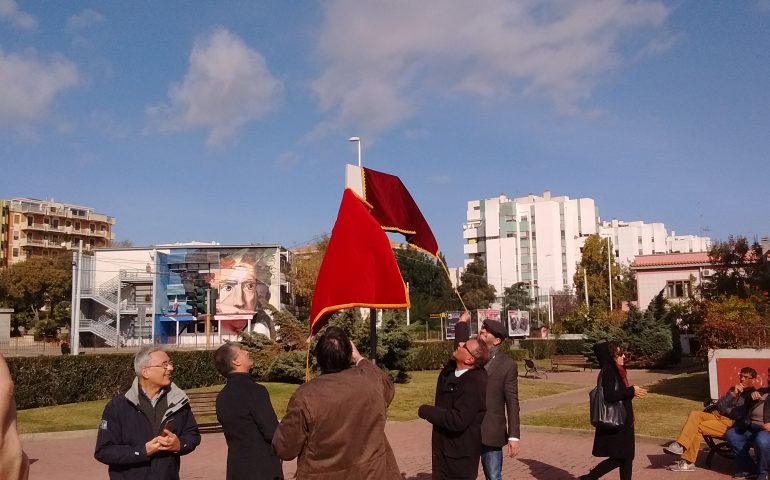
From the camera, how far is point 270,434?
474cm

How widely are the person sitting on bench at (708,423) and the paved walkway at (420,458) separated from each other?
0.23 meters

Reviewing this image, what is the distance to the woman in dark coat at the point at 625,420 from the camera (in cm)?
715

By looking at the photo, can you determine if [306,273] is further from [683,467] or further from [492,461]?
[492,461]

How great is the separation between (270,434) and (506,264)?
10492 cm

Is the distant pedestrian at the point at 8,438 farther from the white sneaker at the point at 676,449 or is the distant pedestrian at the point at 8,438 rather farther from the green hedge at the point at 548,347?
the green hedge at the point at 548,347

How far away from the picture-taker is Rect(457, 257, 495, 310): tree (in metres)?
84.6

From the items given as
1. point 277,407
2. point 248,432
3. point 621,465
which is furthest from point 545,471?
point 277,407

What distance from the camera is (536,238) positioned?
350 feet

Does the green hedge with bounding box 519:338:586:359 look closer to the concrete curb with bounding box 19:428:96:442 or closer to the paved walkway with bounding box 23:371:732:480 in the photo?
the paved walkway with bounding box 23:371:732:480

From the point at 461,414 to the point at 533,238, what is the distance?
10434cm

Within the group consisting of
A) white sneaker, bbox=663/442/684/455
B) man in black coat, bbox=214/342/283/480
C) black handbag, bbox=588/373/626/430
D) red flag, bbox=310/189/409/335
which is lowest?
white sneaker, bbox=663/442/684/455

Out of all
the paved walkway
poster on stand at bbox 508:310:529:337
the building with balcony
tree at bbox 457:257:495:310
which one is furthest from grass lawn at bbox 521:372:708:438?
the building with balcony

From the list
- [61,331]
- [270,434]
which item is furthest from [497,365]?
[61,331]

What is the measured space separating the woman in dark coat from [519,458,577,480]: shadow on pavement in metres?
2.21
